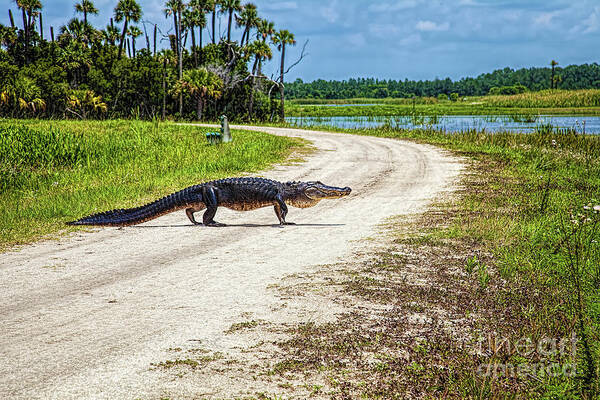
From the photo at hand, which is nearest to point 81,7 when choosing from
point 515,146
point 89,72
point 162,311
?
point 89,72

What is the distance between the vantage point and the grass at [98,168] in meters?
11.5

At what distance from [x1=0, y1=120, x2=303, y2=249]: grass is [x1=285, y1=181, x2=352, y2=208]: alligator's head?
4109 millimetres

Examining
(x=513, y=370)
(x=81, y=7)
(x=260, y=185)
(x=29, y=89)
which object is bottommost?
(x=513, y=370)

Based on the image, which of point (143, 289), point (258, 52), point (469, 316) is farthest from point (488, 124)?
point (143, 289)

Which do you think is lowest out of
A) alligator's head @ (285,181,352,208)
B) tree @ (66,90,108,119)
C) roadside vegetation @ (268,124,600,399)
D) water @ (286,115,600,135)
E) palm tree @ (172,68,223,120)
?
roadside vegetation @ (268,124,600,399)

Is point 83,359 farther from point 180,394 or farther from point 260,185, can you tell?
point 260,185

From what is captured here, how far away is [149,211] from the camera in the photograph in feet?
32.4

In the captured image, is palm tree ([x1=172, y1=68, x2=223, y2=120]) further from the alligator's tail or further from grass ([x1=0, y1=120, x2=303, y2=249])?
the alligator's tail

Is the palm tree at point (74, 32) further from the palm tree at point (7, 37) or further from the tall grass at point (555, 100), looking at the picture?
the tall grass at point (555, 100)

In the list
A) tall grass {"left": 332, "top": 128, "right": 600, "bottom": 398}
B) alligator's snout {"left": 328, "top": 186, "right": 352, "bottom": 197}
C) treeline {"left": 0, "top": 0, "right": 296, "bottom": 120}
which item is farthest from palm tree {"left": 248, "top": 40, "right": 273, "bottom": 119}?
alligator's snout {"left": 328, "top": 186, "right": 352, "bottom": 197}

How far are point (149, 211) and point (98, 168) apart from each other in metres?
9.25

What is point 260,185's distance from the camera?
9.60 meters

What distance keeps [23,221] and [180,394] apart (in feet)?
25.6

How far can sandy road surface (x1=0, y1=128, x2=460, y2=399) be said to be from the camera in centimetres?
448
